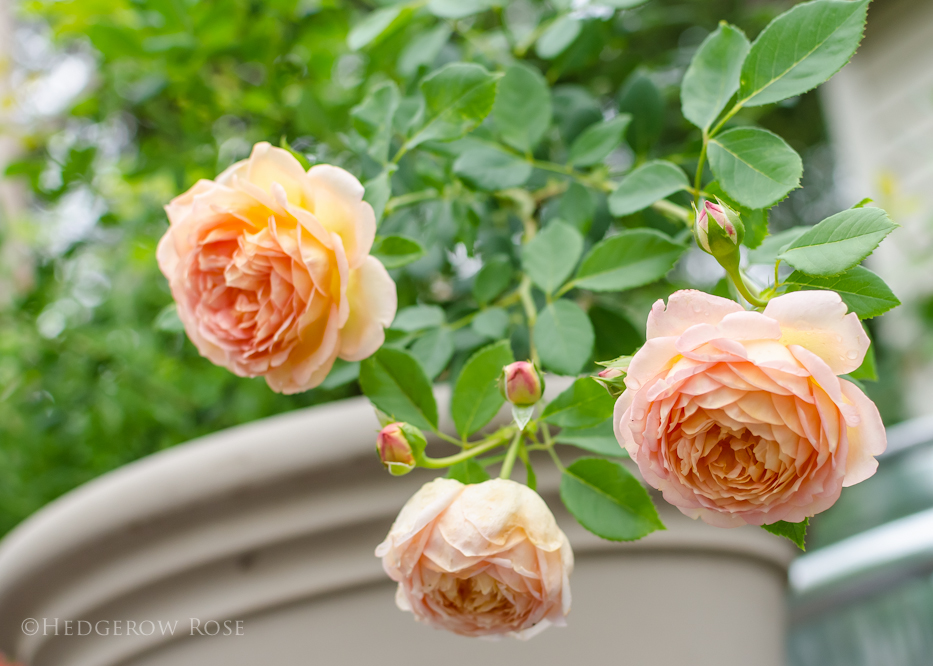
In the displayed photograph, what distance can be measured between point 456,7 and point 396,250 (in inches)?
8.2

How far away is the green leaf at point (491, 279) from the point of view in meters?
0.41

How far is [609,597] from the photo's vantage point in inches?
15.5

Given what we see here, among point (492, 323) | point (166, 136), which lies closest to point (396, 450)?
point (492, 323)

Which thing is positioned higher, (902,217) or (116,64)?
(116,64)

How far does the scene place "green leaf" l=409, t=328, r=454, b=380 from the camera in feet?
1.22

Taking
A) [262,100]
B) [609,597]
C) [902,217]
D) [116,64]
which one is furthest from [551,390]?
[902,217]

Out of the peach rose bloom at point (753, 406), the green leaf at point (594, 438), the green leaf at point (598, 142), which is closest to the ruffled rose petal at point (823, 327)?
the peach rose bloom at point (753, 406)

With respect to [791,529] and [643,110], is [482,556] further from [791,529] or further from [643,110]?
[643,110]

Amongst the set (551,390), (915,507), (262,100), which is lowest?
(915,507)

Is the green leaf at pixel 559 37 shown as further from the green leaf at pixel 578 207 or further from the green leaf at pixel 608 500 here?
the green leaf at pixel 608 500

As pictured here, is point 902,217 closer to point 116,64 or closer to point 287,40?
point 287,40

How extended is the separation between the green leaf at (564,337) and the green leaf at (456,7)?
0.22m

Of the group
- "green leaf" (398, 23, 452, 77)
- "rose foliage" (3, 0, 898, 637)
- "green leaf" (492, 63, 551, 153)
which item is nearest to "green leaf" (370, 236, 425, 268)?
"rose foliage" (3, 0, 898, 637)

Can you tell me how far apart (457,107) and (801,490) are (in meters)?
0.23
